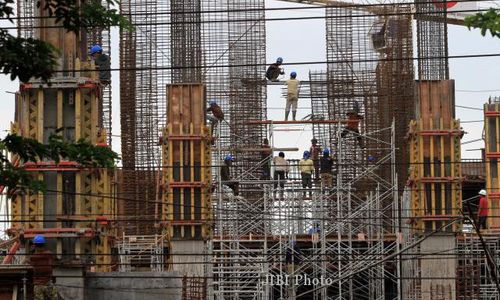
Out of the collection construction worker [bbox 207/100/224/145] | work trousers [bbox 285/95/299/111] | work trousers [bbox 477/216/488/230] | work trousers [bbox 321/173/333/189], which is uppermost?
work trousers [bbox 285/95/299/111]

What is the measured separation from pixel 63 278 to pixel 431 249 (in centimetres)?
1181

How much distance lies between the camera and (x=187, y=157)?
143 feet

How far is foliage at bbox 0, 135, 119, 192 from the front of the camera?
19.2m

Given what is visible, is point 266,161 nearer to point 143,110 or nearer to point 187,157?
point 187,157

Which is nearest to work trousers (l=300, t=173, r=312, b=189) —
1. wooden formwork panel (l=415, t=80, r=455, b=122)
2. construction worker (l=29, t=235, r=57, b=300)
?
wooden formwork panel (l=415, t=80, r=455, b=122)

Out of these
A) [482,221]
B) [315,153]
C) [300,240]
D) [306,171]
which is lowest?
[300,240]

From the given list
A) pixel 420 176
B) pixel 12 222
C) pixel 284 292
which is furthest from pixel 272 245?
pixel 12 222

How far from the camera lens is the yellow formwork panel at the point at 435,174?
143ft

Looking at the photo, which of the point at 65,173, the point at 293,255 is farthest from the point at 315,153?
the point at 65,173

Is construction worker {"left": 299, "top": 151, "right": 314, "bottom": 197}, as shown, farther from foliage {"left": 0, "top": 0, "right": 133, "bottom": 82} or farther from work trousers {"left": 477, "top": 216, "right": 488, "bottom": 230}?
foliage {"left": 0, "top": 0, "right": 133, "bottom": 82}

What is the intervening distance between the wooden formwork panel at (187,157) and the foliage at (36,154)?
23544mm

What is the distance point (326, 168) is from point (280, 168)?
1.31 meters

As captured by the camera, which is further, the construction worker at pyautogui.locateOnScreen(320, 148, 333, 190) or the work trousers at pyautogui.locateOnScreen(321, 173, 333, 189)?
the work trousers at pyautogui.locateOnScreen(321, 173, 333, 189)

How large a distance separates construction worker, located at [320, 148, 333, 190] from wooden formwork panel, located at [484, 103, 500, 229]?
13.4 ft
